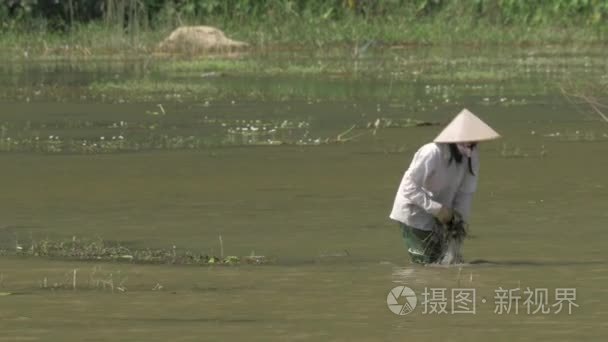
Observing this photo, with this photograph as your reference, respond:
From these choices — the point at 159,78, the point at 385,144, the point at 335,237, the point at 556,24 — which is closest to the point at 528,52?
the point at 556,24

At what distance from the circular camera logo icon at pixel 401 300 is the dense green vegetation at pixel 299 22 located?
62.1 ft

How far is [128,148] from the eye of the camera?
14898 mm

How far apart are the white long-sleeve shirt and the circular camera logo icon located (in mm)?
1304

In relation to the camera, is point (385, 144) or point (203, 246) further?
point (385, 144)

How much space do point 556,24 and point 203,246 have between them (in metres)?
19.4

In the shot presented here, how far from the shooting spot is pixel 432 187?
874cm

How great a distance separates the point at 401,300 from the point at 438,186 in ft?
5.68

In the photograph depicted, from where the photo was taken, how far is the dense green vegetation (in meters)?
26.8

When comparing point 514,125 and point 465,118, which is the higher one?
point 465,118

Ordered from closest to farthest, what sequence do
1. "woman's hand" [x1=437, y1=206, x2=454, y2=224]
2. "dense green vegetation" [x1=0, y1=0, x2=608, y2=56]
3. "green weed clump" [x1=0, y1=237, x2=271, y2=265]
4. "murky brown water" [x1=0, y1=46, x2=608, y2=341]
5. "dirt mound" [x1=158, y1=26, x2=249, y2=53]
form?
"murky brown water" [x1=0, y1=46, x2=608, y2=341], "woman's hand" [x1=437, y1=206, x2=454, y2=224], "green weed clump" [x1=0, y1=237, x2=271, y2=265], "dirt mound" [x1=158, y1=26, x2=249, y2=53], "dense green vegetation" [x1=0, y1=0, x2=608, y2=56]

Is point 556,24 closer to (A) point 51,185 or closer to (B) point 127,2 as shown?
(B) point 127,2

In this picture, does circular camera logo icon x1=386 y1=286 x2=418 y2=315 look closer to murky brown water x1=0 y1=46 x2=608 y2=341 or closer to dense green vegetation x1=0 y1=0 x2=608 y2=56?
murky brown water x1=0 y1=46 x2=608 y2=341

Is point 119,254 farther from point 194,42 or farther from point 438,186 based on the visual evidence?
point 194,42

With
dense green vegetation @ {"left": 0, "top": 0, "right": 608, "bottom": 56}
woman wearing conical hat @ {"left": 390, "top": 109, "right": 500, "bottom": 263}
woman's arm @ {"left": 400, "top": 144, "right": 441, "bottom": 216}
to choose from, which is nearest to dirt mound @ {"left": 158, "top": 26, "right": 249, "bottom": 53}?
dense green vegetation @ {"left": 0, "top": 0, "right": 608, "bottom": 56}
